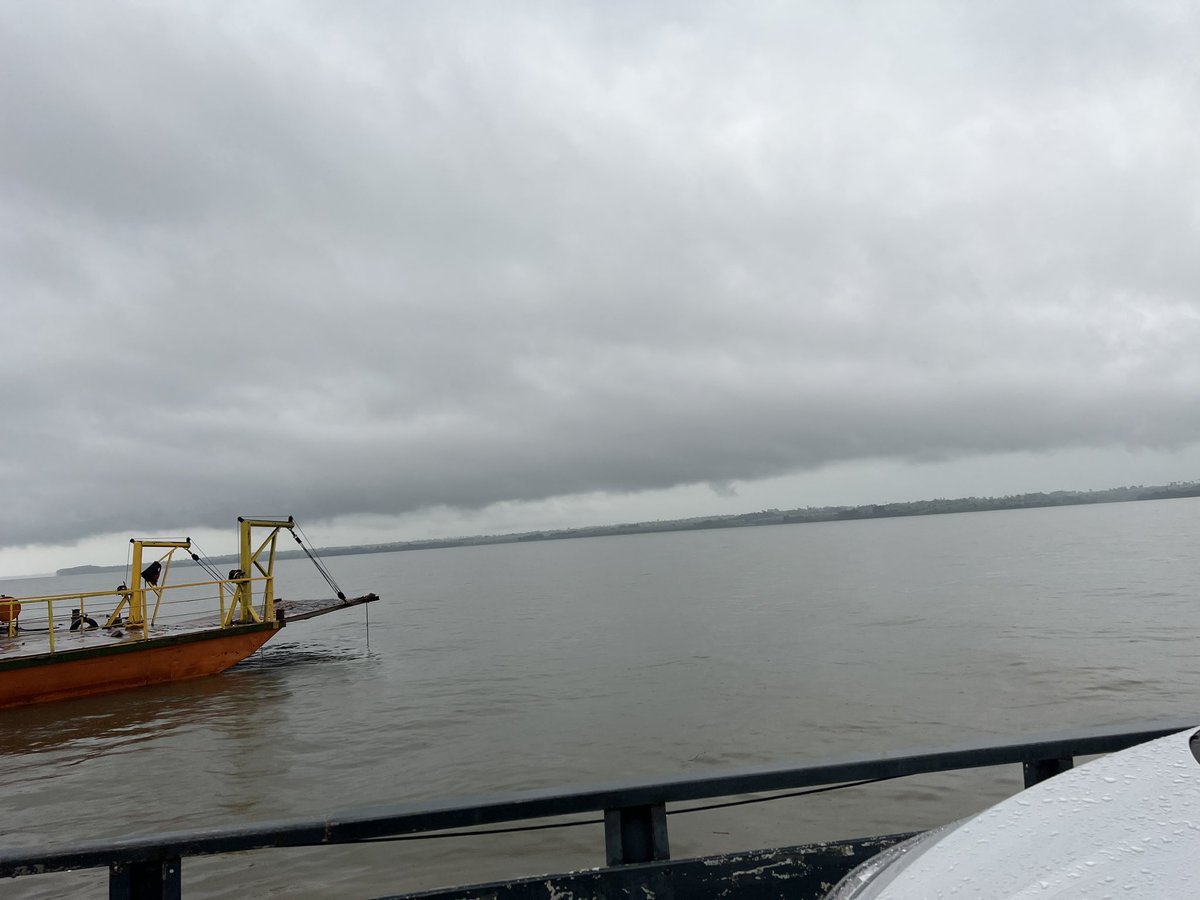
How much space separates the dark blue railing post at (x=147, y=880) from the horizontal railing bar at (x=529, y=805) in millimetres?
82

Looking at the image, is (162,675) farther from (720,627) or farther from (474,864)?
(720,627)

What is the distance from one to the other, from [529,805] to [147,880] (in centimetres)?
131

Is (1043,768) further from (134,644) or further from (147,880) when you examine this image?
(134,644)

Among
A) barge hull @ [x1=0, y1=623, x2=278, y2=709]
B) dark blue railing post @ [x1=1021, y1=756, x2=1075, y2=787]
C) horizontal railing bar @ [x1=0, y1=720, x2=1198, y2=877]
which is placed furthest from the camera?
barge hull @ [x1=0, y1=623, x2=278, y2=709]

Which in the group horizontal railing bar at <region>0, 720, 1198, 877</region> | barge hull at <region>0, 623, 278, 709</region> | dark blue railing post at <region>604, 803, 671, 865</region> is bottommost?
barge hull at <region>0, 623, 278, 709</region>

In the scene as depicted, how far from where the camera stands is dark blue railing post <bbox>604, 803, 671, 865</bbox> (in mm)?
2674

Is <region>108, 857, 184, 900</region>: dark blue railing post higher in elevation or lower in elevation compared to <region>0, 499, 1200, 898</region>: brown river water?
higher

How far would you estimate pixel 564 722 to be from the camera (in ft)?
46.6

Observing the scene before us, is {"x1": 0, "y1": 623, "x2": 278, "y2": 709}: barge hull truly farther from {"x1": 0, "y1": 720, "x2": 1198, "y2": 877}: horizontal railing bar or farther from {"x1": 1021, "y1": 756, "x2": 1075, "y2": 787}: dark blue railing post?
{"x1": 1021, "y1": 756, "x2": 1075, "y2": 787}: dark blue railing post

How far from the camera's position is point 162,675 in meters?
19.0

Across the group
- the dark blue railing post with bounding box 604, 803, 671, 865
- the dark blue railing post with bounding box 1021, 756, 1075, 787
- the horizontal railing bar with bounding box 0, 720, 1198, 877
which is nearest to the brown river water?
the horizontal railing bar with bounding box 0, 720, 1198, 877

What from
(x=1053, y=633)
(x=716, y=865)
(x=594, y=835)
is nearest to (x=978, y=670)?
(x=1053, y=633)

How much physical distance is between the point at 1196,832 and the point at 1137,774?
358 mm

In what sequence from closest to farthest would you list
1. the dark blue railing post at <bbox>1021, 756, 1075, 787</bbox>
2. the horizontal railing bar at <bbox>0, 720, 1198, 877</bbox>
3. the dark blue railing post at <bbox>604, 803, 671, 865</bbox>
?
the horizontal railing bar at <bbox>0, 720, 1198, 877</bbox>, the dark blue railing post at <bbox>604, 803, 671, 865</bbox>, the dark blue railing post at <bbox>1021, 756, 1075, 787</bbox>
